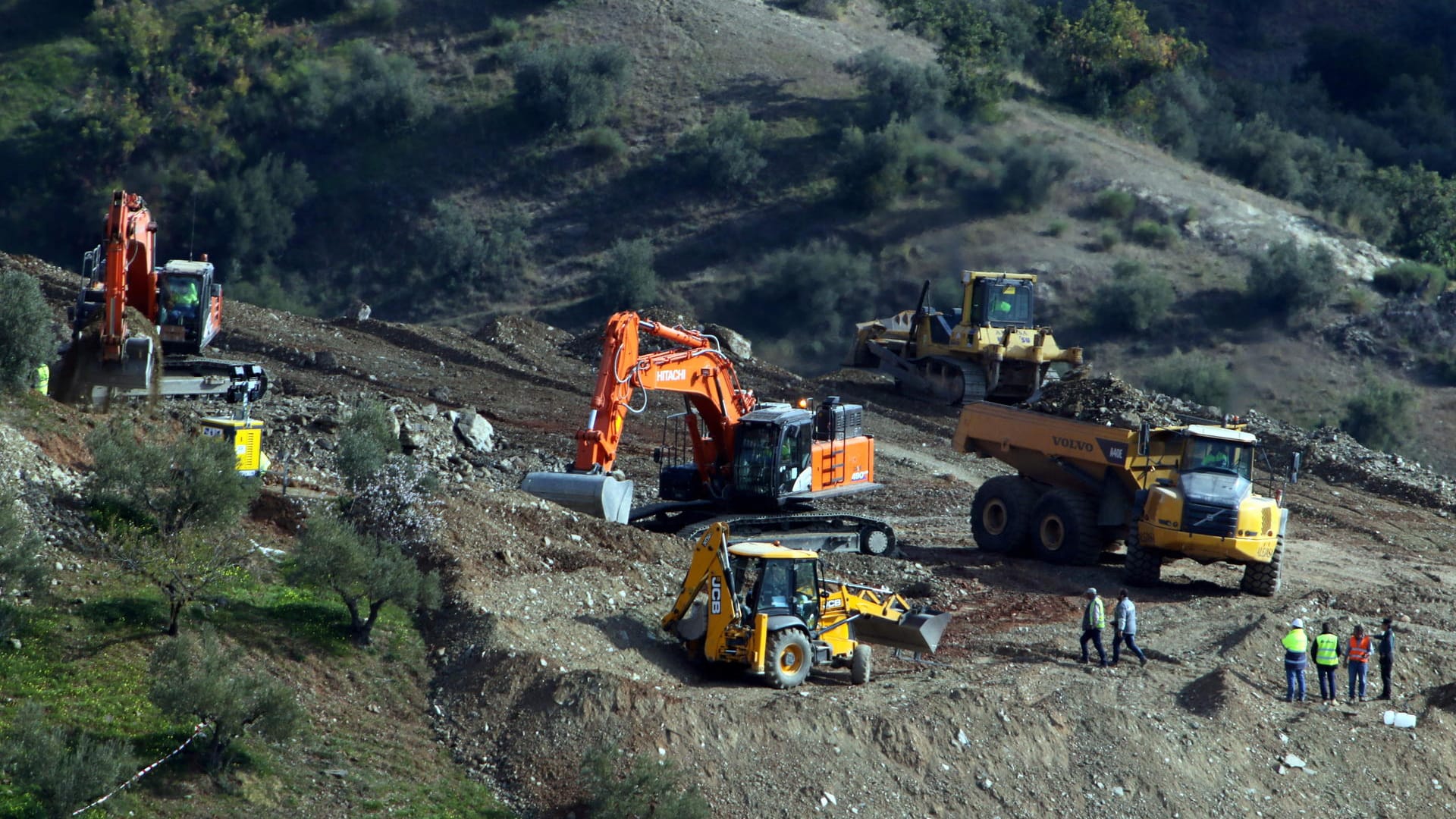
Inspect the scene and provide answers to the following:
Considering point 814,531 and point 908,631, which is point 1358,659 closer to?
point 908,631

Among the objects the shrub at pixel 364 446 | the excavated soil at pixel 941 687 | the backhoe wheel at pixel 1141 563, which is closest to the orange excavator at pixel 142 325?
the excavated soil at pixel 941 687

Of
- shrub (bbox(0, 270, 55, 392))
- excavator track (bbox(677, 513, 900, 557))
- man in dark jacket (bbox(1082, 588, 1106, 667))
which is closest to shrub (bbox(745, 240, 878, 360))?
excavator track (bbox(677, 513, 900, 557))

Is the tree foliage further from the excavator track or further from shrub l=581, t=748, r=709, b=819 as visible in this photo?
the excavator track

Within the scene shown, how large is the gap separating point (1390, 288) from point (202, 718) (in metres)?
42.7

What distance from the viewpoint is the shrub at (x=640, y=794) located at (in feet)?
39.7

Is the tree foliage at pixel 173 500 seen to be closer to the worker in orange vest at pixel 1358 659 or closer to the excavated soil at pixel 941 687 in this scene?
the excavated soil at pixel 941 687

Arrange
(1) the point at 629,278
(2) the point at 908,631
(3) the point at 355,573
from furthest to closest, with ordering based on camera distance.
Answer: (1) the point at 629,278 < (2) the point at 908,631 < (3) the point at 355,573

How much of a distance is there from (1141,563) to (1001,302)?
14125 mm

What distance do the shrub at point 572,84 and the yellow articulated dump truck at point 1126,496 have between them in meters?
34.5

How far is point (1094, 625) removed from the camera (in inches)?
672

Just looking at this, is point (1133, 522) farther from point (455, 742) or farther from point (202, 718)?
point (202, 718)

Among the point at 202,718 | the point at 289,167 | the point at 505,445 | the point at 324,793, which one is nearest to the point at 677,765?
the point at 324,793

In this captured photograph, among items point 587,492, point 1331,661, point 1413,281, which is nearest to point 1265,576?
point 1331,661

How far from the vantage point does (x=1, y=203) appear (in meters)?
53.5
